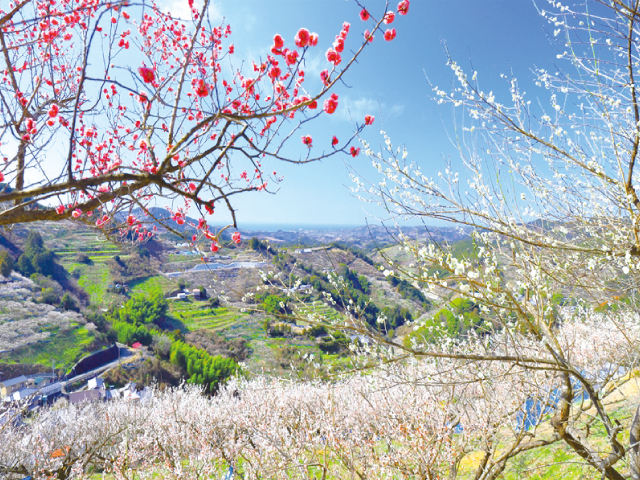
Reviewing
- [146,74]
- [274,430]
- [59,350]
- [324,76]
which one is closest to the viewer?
[146,74]

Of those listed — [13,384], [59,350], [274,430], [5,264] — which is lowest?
[13,384]

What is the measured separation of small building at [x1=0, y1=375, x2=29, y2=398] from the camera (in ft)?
83.5

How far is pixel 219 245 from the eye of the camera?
10.6ft

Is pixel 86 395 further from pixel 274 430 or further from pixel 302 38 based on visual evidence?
pixel 302 38

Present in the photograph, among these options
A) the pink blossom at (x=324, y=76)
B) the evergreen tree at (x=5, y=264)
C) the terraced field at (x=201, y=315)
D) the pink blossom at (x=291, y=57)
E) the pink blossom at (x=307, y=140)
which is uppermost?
the pink blossom at (x=291, y=57)

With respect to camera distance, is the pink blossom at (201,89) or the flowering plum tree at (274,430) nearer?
the pink blossom at (201,89)

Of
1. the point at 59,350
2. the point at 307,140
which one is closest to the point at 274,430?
the point at 307,140

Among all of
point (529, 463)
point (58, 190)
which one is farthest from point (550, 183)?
point (529, 463)

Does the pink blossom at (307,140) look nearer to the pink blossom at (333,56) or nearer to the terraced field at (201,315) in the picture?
the pink blossom at (333,56)

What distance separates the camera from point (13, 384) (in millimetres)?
27531

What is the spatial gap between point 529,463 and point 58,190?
10.0m

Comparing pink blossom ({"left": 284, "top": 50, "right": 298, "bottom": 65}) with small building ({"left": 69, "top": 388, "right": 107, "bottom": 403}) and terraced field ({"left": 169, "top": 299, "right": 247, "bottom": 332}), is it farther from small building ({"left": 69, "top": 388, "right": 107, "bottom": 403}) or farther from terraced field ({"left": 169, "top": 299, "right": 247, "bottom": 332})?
terraced field ({"left": 169, "top": 299, "right": 247, "bottom": 332})

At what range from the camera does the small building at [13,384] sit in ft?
83.5

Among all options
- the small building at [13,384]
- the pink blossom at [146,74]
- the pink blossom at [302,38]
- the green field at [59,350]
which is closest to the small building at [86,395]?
the small building at [13,384]
